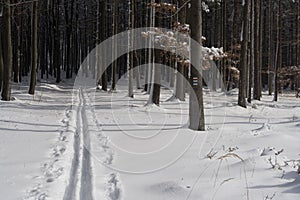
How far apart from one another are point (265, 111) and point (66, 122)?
1176cm

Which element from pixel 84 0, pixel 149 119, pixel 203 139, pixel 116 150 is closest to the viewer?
pixel 116 150

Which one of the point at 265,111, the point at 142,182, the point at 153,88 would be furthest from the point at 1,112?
the point at 265,111

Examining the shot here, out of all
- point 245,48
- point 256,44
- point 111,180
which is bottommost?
point 111,180

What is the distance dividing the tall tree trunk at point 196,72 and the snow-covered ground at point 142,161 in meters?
0.57

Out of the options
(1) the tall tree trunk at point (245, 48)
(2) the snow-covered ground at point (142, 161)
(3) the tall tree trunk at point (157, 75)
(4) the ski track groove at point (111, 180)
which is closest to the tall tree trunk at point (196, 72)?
(2) the snow-covered ground at point (142, 161)

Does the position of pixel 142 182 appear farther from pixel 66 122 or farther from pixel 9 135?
pixel 66 122

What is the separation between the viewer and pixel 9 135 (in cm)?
1049

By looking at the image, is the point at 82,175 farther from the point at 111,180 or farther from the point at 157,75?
the point at 157,75

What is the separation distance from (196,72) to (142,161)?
3945 millimetres

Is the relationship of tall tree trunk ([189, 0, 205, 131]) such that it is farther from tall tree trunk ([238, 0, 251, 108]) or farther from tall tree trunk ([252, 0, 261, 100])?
tall tree trunk ([252, 0, 261, 100])

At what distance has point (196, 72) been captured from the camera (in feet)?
35.4

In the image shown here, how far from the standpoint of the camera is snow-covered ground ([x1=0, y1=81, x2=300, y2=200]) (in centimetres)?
572

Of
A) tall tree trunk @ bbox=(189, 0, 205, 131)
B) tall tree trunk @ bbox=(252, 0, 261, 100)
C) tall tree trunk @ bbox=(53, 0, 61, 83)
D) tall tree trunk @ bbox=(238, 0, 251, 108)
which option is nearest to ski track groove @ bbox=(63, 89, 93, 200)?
tall tree trunk @ bbox=(189, 0, 205, 131)

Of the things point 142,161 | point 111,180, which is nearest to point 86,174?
point 111,180
